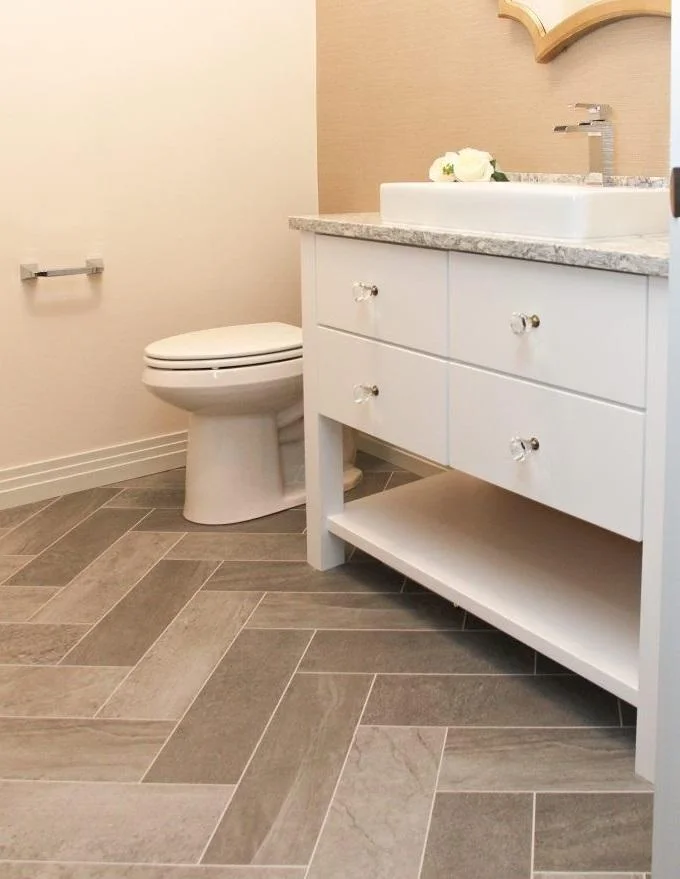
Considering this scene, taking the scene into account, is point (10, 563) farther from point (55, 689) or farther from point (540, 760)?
point (540, 760)

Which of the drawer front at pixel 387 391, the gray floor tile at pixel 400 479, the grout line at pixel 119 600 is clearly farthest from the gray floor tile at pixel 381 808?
the gray floor tile at pixel 400 479

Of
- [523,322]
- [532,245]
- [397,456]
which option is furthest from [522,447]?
[397,456]

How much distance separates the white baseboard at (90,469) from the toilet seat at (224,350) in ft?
1.68

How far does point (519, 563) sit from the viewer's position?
209 cm

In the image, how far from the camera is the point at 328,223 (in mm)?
2195

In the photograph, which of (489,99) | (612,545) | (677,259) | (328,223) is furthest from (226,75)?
(677,259)

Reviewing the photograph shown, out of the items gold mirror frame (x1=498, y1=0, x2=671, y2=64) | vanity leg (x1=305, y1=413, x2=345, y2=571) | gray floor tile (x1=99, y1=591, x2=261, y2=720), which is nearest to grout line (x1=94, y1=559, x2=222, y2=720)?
gray floor tile (x1=99, y1=591, x2=261, y2=720)

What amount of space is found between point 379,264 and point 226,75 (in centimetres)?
136

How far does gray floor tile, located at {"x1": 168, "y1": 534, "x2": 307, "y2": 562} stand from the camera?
2543 millimetres

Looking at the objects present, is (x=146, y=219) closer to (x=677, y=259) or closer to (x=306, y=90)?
(x=306, y=90)

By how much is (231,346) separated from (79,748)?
1.18 metres

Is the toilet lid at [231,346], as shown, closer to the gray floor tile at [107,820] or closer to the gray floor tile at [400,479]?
the gray floor tile at [400,479]

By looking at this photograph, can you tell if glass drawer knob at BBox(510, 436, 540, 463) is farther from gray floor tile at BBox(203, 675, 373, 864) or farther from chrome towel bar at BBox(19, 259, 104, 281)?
chrome towel bar at BBox(19, 259, 104, 281)

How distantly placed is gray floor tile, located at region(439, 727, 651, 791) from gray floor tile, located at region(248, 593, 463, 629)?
0.43 m
